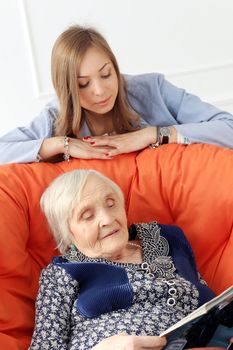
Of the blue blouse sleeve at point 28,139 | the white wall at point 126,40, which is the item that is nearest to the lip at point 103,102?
the blue blouse sleeve at point 28,139

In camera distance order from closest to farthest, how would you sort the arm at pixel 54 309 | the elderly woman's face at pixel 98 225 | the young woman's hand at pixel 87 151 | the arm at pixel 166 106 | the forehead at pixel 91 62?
the arm at pixel 54 309
the elderly woman's face at pixel 98 225
the forehead at pixel 91 62
the young woman's hand at pixel 87 151
the arm at pixel 166 106

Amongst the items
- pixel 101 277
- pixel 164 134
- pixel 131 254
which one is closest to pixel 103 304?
pixel 101 277

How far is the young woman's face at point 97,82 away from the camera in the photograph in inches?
60.9

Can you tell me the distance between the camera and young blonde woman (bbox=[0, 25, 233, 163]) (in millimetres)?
1567

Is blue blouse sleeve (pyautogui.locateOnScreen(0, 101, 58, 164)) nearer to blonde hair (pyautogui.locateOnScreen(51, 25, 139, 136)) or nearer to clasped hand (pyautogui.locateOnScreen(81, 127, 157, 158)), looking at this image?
blonde hair (pyautogui.locateOnScreen(51, 25, 139, 136))

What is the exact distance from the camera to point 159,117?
5.82 feet

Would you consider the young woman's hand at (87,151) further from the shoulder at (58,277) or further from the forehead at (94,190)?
the shoulder at (58,277)

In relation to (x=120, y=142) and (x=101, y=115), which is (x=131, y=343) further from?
(x=101, y=115)

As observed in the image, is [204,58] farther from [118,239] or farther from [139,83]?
[118,239]

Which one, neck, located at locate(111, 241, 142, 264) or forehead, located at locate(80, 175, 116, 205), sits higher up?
forehead, located at locate(80, 175, 116, 205)

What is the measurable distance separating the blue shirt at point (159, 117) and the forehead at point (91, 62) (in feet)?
0.75

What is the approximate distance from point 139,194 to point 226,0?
4.49 ft

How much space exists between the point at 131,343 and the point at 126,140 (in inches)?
31.1

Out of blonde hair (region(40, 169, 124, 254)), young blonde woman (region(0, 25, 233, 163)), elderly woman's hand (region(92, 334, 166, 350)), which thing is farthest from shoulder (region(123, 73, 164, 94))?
elderly woman's hand (region(92, 334, 166, 350))
